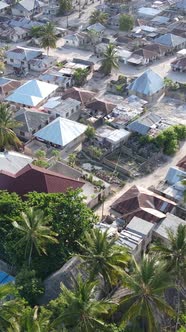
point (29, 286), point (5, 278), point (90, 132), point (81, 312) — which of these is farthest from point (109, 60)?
point (81, 312)

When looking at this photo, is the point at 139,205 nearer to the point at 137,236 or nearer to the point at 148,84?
the point at 137,236

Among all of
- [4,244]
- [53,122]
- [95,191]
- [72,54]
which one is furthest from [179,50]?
[4,244]

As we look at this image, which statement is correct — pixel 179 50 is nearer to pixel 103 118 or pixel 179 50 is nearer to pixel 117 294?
pixel 103 118

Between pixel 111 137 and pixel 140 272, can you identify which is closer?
pixel 140 272

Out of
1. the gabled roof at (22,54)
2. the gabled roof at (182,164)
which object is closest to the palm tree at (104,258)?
the gabled roof at (182,164)

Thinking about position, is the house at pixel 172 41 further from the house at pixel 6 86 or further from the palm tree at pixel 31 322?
the palm tree at pixel 31 322

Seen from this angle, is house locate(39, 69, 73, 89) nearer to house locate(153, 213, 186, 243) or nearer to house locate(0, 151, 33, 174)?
house locate(0, 151, 33, 174)
